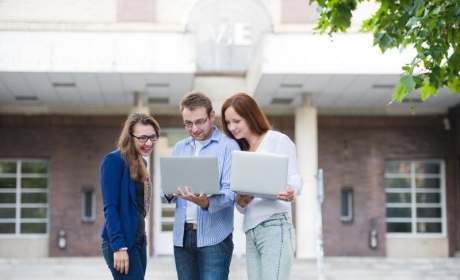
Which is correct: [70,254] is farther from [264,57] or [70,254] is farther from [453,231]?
[453,231]

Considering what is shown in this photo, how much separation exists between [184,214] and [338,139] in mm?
18160

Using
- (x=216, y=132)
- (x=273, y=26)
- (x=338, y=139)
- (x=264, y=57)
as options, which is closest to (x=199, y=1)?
(x=273, y=26)

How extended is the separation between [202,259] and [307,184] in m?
15.9

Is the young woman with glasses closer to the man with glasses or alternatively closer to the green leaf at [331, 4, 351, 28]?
the man with glasses

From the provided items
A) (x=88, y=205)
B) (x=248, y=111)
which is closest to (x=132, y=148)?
(x=248, y=111)

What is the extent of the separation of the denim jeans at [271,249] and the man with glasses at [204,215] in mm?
172

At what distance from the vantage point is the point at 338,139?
23344 mm

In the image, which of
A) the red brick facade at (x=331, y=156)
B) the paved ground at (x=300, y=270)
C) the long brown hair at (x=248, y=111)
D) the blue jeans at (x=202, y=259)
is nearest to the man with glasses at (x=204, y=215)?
the blue jeans at (x=202, y=259)

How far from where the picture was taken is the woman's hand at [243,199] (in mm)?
5465

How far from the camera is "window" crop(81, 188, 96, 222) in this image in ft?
73.9

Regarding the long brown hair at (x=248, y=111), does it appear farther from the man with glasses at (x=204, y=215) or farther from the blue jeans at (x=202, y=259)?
the blue jeans at (x=202, y=259)

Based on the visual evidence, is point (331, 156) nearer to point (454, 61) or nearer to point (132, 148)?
point (454, 61)

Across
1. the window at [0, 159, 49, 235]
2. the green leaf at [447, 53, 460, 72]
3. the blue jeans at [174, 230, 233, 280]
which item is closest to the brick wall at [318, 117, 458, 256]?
the window at [0, 159, 49, 235]

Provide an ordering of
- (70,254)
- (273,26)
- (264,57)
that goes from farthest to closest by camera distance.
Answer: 1. (70,254)
2. (273,26)
3. (264,57)
